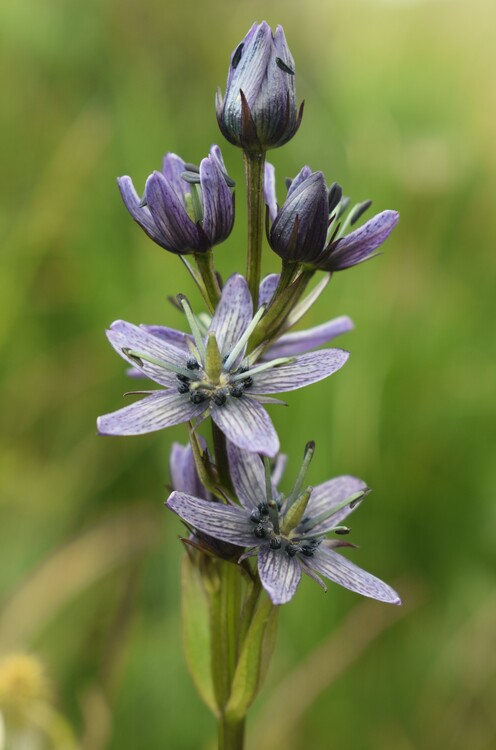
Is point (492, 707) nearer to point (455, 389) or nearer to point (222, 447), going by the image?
point (455, 389)

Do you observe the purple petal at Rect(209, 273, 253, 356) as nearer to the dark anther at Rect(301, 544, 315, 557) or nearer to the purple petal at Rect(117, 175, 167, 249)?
the purple petal at Rect(117, 175, 167, 249)

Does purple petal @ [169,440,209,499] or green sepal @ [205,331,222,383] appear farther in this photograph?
purple petal @ [169,440,209,499]

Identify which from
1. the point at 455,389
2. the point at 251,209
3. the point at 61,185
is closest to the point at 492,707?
the point at 455,389

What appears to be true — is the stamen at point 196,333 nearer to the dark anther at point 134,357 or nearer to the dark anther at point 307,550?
the dark anther at point 134,357

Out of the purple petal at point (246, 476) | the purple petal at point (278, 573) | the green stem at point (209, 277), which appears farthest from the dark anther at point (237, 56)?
the purple petal at point (278, 573)

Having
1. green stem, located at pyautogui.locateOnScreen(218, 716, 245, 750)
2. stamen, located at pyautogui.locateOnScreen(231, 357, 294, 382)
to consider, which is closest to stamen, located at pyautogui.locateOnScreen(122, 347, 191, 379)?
stamen, located at pyautogui.locateOnScreen(231, 357, 294, 382)

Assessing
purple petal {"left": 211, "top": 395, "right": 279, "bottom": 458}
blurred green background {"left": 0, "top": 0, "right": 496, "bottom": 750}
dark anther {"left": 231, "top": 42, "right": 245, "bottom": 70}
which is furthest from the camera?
blurred green background {"left": 0, "top": 0, "right": 496, "bottom": 750}
